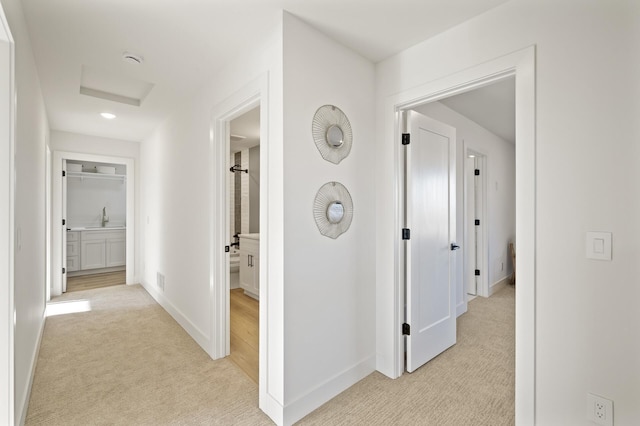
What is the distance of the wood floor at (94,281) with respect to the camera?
4880mm

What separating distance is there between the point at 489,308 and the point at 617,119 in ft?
9.95

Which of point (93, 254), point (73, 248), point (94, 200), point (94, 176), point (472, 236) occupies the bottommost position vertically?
point (93, 254)

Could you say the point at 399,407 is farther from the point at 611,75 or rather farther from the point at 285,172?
the point at 611,75

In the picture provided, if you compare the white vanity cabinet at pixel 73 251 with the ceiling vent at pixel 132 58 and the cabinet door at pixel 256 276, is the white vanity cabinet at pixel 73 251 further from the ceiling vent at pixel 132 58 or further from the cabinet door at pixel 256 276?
the ceiling vent at pixel 132 58

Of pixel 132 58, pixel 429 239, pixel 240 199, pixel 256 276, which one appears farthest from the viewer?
pixel 240 199

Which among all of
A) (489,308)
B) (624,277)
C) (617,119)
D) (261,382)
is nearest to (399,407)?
(261,382)

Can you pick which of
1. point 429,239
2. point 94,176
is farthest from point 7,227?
point 94,176

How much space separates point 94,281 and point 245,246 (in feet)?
9.83

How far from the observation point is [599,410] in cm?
139

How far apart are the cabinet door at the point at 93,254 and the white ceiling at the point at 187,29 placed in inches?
150

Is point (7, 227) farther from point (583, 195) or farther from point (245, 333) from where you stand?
point (583, 195)

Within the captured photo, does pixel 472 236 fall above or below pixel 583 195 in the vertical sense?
below

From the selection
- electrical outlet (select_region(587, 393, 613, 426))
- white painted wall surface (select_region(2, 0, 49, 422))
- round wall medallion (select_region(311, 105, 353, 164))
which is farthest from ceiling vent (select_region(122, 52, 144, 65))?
electrical outlet (select_region(587, 393, 613, 426))

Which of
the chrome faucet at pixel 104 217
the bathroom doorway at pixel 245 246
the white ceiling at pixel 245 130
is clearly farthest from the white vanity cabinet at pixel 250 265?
the chrome faucet at pixel 104 217
